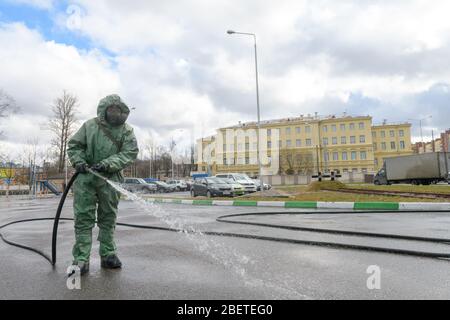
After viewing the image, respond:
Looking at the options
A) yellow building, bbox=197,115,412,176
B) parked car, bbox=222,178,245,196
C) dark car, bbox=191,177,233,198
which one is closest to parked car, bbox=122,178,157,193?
dark car, bbox=191,177,233,198

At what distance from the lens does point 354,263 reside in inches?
156

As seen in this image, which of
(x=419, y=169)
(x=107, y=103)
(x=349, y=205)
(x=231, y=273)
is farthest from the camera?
(x=419, y=169)

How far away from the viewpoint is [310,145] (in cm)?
9012

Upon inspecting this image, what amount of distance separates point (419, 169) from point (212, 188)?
20.0 metres

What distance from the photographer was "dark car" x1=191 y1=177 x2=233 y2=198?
68.3 feet

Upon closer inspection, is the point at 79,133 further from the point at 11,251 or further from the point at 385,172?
the point at 385,172

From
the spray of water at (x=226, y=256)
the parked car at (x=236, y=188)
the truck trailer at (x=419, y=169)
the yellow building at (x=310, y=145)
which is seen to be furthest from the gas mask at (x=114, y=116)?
the yellow building at (x=310, y=145)

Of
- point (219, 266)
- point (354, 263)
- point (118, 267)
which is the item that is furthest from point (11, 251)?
point (354, 263)

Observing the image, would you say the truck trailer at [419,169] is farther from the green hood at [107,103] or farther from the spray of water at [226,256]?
the green hood at [107,103]

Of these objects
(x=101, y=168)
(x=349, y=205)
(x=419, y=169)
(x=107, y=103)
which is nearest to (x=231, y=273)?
(x=101, y=168)

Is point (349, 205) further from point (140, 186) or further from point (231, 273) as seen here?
point (140, 186)

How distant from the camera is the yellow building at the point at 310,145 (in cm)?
8569

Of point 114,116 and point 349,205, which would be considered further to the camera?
point 349,205
